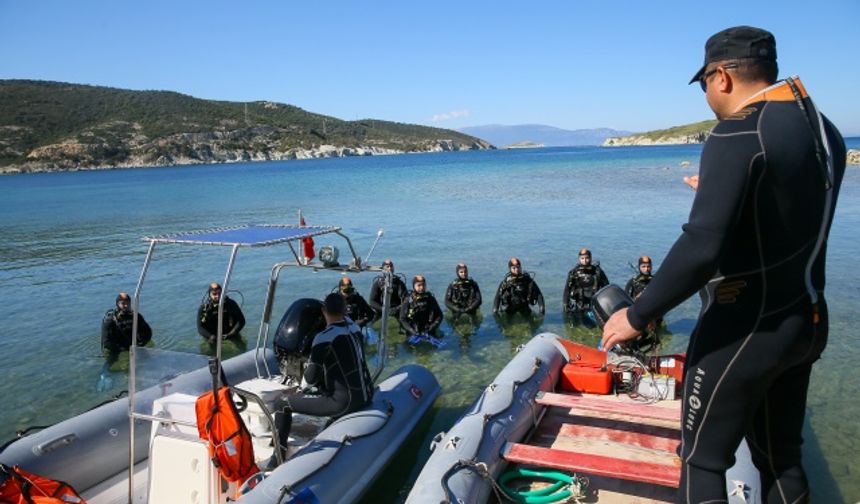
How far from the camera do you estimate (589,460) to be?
3.82m

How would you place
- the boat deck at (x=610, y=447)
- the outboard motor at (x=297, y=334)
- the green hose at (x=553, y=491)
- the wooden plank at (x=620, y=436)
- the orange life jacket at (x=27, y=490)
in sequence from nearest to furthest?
the orange life jacket at (x=27, y=490)
the boat deck at (x=610, y=447)
the green hose at (x=553, y=491)
the wooden plank at (x=620, y=436)
the outboard motor at (x=297, y=334)

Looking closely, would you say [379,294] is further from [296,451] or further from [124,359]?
[296,451]

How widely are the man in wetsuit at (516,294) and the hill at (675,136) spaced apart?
122 m

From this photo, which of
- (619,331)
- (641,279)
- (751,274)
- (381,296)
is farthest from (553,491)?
(381,296)

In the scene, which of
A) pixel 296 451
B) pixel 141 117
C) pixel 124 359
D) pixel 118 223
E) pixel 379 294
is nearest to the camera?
pixel 296 451

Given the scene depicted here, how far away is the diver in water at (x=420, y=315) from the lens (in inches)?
371

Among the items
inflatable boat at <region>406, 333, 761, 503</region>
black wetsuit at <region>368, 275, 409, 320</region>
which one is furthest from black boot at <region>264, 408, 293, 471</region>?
black wetsuit at <region>368, 275, 409, 320</region>

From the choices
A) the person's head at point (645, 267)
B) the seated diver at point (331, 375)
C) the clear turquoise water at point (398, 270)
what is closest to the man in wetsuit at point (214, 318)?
the clear turquoise water at point (398, 270)

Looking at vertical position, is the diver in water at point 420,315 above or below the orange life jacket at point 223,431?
below

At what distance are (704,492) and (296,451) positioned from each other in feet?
10.3

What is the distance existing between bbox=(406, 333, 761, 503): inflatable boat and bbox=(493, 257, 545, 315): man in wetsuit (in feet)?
12.9

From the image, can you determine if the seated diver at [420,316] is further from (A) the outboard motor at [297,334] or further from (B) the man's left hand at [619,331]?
(B) the man's left hand at [619,331]

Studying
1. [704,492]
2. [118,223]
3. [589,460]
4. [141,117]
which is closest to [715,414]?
[704,492]

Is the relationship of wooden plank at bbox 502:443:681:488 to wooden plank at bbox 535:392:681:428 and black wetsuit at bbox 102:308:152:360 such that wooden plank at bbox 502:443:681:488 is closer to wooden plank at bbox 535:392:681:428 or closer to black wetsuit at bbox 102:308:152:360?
wooden plank at bbox 535:392:681:428
